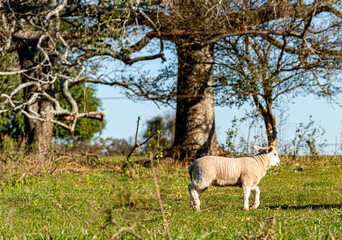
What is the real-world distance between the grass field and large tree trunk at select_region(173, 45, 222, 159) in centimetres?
178

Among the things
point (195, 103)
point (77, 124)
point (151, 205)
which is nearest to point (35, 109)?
point (195, 103)

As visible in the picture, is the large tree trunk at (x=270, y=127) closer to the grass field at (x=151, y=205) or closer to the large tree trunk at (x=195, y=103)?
the grass field at (x=151, y=205)

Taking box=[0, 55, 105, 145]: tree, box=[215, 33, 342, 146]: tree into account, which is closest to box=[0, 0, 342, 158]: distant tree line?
box=[215, 33, 342, 146]: tree

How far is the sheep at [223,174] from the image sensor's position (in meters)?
7.88

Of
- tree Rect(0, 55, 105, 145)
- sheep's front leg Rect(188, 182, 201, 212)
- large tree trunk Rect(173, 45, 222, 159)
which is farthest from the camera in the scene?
tree Rect(0, 55, 105, 145)

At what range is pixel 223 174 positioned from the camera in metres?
8.03

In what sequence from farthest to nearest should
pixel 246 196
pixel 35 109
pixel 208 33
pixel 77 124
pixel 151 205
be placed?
pixel 77 124 < pixel 35 109 < pixel 208 33 < pixel 151 205 < pixel 246 196

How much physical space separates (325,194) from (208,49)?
9.28m

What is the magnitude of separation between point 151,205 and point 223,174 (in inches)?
57.1

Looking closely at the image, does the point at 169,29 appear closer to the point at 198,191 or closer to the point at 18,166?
the point at 18,166

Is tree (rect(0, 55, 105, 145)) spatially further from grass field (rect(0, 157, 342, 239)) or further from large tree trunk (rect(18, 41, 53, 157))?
grass field (rect(0, 157, 342, 239))

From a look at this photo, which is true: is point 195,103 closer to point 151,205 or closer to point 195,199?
point 151,205

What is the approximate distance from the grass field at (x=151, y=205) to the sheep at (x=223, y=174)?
362mm

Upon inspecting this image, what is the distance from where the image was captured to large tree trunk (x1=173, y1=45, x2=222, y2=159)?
→ 17641mm
